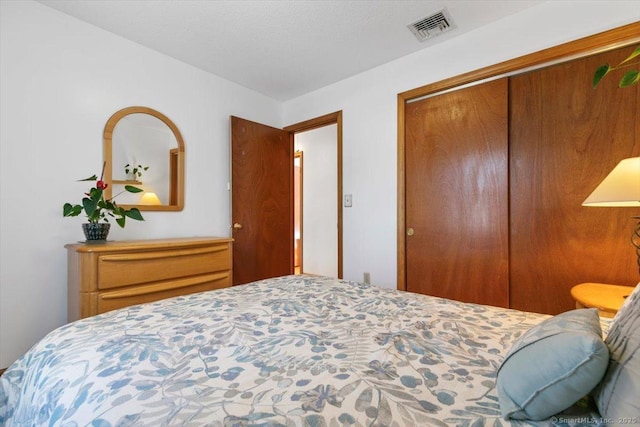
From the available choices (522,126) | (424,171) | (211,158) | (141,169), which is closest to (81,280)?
(141,169)

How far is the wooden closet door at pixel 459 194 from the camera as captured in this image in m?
2.17

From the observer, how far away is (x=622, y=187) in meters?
1.34

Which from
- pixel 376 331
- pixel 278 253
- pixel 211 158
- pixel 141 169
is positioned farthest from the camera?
pixel 278 253

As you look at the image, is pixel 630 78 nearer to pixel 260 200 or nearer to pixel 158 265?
pixel 158 265

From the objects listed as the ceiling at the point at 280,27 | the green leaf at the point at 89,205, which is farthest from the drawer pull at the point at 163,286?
the ceiling at the point at 280,27

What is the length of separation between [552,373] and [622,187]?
1.30 metres

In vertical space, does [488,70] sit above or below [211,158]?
above

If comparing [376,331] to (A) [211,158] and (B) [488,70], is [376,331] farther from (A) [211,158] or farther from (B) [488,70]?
(A) [211,158]

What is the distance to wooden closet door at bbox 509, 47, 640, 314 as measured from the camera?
1763 millimetres

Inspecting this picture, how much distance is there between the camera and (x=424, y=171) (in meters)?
2.52

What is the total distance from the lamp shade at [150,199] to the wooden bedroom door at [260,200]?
27.1 inches

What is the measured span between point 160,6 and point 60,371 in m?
2.23

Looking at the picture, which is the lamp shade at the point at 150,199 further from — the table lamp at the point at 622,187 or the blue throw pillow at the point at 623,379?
the table lamp at the point at 622,187

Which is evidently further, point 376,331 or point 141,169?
point 141,169
